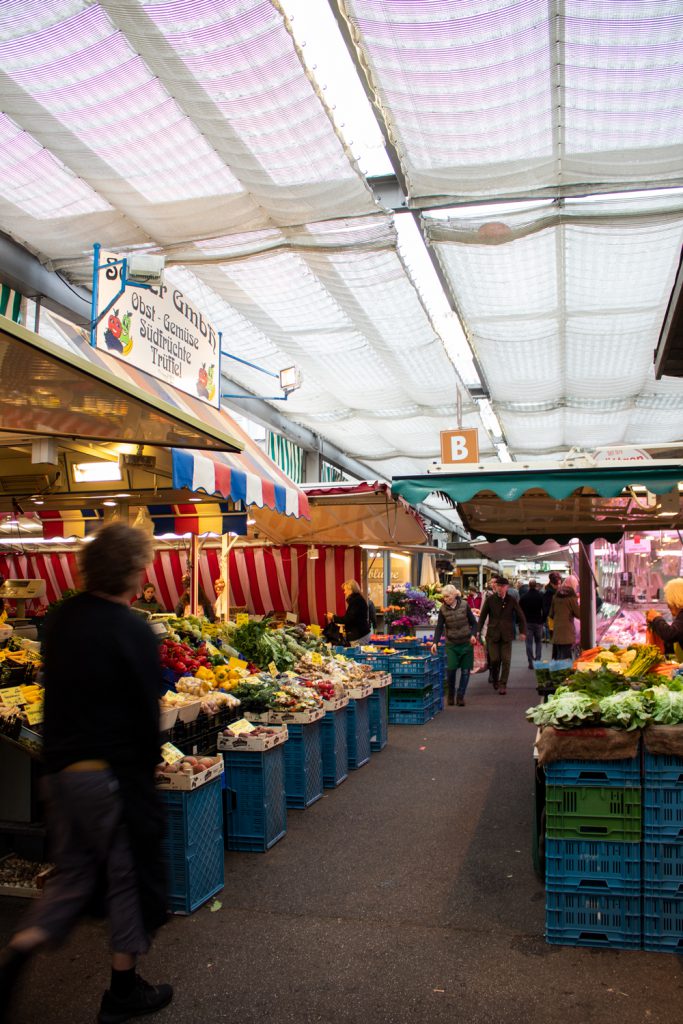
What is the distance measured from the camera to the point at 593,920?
3.84m

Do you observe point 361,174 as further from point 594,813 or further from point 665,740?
point 594,813

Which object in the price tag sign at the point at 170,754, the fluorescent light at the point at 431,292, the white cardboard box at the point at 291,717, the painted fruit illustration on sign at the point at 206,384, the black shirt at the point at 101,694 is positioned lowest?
the white cardboard box at the point at 291,717

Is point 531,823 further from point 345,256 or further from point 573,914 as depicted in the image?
point 345,256

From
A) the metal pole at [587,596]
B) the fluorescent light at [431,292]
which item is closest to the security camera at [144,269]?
the fluorescent light at [431,292]

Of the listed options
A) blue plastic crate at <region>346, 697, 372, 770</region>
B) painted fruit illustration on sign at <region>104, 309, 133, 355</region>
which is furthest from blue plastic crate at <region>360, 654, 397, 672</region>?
painted fruit illustration on sign at <region>104, 309, 133, 355</region>

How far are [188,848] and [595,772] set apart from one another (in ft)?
7.28

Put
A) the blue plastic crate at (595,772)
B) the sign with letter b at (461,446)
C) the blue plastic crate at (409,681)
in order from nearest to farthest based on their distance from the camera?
the blue plastic crate at (595,772) < the sign with letter b at (461,446) < the blue plastic crate at (409,681)

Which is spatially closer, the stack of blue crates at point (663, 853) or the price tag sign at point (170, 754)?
the stack of blue crates at point (663, 853)

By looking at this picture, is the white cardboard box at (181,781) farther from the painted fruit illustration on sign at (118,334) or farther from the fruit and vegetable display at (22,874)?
the painted fruit illustration on sign at (118,334)

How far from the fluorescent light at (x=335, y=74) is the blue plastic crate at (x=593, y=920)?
16.7ft

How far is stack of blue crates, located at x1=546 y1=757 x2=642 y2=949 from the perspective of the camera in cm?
382

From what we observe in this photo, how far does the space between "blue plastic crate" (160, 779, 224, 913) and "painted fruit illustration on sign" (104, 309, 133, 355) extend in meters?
2.79

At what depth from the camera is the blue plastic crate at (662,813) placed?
3.83 meters

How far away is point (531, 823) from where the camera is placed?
19.2 feet
